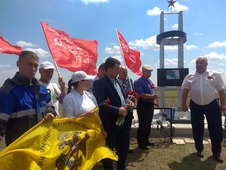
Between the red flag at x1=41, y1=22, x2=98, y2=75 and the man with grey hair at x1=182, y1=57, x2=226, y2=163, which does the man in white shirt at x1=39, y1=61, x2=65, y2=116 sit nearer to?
the red flag at x1=41, y1=22, x2=98, y2=75

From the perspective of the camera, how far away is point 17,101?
2.36 m

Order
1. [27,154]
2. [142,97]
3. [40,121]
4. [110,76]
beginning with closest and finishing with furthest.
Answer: [27,154], [40,121], [110,76], [142,97]

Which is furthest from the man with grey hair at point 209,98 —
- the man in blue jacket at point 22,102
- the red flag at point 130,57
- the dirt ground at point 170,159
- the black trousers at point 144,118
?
the man in blue jacket at point 22,102

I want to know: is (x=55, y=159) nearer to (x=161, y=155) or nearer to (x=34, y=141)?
(x=34, y=141)

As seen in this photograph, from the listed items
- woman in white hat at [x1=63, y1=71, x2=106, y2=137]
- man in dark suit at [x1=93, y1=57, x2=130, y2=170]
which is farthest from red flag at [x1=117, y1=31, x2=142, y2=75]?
woman in white hat at [x1=63, y1=71, x2=106, y2=137]

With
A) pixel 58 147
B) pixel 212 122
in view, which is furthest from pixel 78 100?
pixel 212 122

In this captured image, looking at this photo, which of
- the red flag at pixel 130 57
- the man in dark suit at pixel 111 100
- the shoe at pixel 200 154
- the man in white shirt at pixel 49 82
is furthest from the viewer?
the red flag at pixel 130 57

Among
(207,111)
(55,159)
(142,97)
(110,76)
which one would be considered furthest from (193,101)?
(55,159)

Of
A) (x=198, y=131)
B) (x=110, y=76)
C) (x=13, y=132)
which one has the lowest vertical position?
(x=198, y=131)

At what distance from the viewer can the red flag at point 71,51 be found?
15.5 feet

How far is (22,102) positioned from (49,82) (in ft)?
6.04

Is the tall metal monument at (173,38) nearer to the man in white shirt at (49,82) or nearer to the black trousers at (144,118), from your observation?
the black trousers at (144,118)

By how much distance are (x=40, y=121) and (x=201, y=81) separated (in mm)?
3621

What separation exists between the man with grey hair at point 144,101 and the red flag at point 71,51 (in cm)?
113
